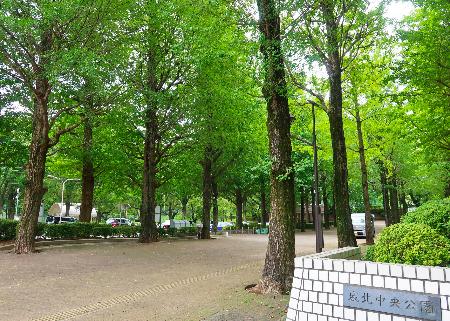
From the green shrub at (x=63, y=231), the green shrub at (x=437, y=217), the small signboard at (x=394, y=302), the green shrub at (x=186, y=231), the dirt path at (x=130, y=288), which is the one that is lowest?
the dirt path at (x=130, y=288)

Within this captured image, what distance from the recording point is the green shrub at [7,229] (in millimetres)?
17422

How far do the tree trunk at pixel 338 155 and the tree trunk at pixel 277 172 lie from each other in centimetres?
296

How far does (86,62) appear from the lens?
12438mm

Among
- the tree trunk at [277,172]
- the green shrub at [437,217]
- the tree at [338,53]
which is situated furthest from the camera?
the tree at [338,53]

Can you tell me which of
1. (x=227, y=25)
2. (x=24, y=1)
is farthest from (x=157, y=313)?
(x=24, y=1)

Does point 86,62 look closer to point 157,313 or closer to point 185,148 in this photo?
point 157,313

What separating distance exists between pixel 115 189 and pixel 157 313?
20.4 m

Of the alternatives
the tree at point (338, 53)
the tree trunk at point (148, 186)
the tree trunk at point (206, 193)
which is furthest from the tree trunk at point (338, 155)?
the tree trunk at point (206, 193)

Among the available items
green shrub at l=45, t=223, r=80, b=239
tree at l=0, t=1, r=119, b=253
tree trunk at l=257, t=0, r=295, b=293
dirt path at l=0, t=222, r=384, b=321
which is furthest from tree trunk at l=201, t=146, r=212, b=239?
tree trunk at l=257, t=0, r=295, b=293

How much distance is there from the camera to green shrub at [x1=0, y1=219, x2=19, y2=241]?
1742 cm

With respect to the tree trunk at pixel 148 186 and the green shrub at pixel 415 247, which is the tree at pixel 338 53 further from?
the tree trunk at pixel 148 186

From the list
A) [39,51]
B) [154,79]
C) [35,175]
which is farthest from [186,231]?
[39,51]

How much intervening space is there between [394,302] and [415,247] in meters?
0.97

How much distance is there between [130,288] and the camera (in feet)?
30.1
